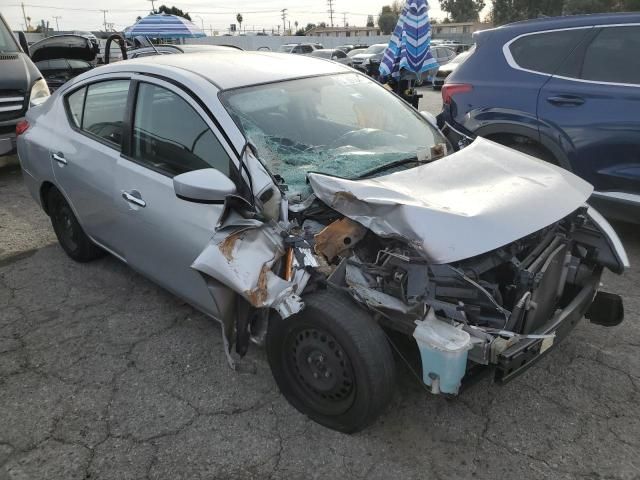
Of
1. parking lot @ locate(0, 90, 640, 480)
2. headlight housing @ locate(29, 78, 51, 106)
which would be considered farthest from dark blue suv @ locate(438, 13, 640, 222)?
headlight housing @ locate(29, 78, 51, 106)

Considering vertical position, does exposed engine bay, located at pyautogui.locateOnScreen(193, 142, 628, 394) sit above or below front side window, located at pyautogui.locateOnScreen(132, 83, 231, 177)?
below

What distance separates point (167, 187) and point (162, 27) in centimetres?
1421

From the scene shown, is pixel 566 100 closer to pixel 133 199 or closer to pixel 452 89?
pixel 452 89

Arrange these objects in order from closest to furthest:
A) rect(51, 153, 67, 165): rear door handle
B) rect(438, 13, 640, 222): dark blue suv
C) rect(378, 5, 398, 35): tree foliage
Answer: rect(51, 153, 67, 165): rear door handle → rect(438, 13, 640, 222): dark blue suv → rect(378, 5, 398, 35): tree foliage

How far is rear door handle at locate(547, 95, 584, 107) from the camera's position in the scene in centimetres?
408

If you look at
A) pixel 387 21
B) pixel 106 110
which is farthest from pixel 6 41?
pixel 387 21

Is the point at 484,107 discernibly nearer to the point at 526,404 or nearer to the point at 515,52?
the point at 515,52

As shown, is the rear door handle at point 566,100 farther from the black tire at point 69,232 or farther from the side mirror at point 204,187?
the black tire at point 69,232

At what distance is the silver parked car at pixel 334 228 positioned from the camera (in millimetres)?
2176

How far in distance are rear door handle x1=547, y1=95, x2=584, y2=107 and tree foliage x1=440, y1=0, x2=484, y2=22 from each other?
307ft

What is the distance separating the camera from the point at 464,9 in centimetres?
8806

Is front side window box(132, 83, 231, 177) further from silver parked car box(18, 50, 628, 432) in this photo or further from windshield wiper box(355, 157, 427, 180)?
windshield wiper box(355, 157, 427, 180)

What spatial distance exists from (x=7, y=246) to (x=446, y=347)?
14.4 ft

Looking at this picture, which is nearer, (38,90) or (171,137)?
(171,137)
